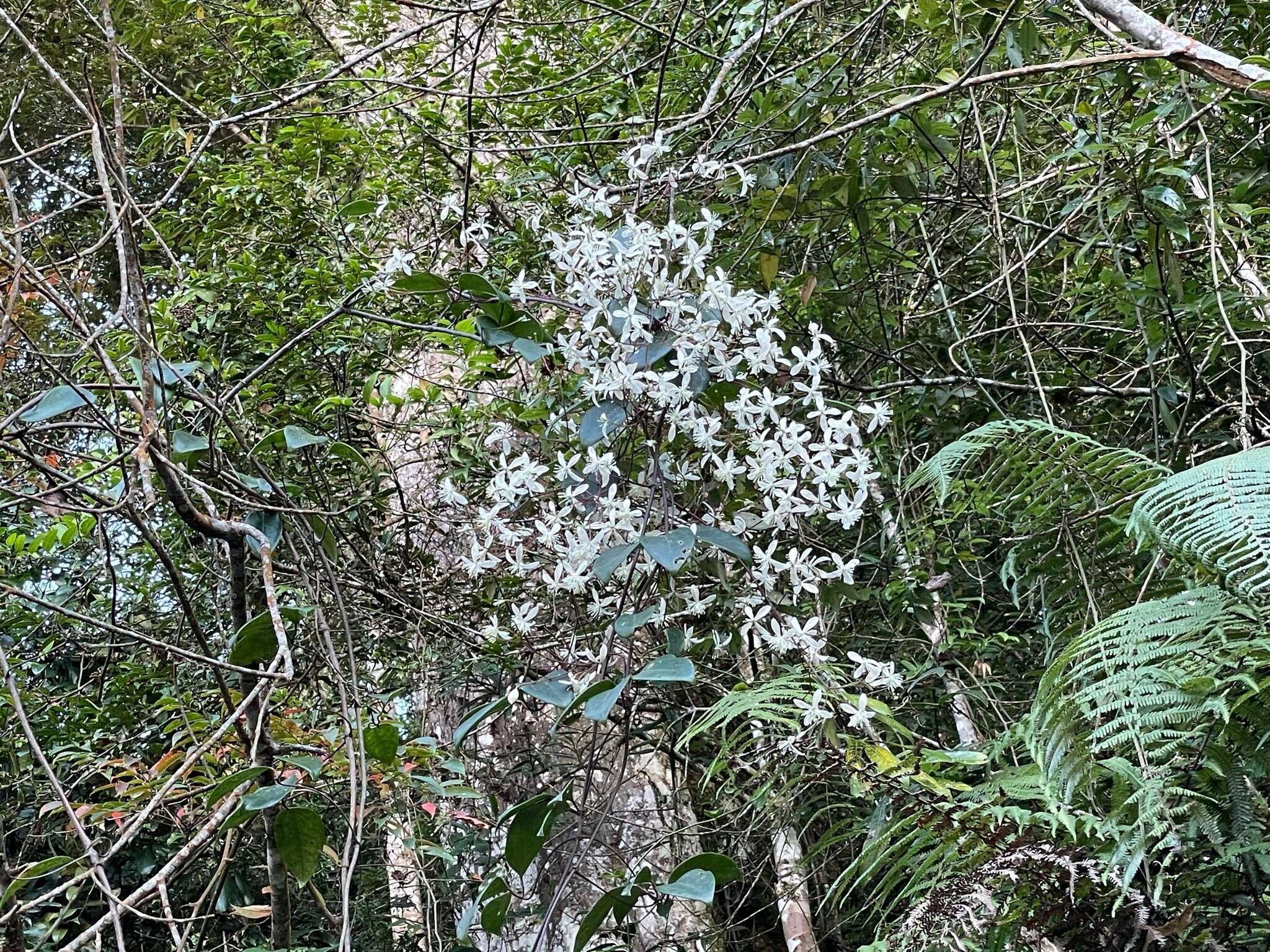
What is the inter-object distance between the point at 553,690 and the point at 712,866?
0.24m

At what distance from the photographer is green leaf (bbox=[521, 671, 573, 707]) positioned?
101cm

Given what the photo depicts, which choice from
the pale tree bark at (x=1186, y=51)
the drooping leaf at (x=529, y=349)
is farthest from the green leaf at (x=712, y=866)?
the pale tree bark at (x=1186, y=51)

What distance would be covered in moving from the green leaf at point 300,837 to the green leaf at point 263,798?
0.15ft

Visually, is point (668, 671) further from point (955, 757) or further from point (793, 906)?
point (793, 906)

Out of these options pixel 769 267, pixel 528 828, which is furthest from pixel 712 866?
pixel 769 267

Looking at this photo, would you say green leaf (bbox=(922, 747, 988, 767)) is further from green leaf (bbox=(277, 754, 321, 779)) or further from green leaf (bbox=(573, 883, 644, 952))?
green leaf (bbox=(277, 754, 321, 779))

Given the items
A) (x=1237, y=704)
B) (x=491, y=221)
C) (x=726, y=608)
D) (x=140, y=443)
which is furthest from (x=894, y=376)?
(x=140, y=443)

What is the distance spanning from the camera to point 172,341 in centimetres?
234

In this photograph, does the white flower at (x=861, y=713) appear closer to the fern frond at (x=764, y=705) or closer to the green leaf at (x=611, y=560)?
the fern frond at (x=764, y=705)

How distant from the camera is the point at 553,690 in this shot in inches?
41.6

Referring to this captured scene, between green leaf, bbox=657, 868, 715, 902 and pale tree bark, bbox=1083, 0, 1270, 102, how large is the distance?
1.08 meters

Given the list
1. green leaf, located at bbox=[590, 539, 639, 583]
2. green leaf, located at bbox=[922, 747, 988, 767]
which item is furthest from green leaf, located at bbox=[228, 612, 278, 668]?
→ green leaf, located at bbox=[922, 747, 988, 767]

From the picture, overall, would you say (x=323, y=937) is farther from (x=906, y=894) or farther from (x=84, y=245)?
(x=84, y=245)

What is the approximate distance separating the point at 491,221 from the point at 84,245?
7.18 feet
